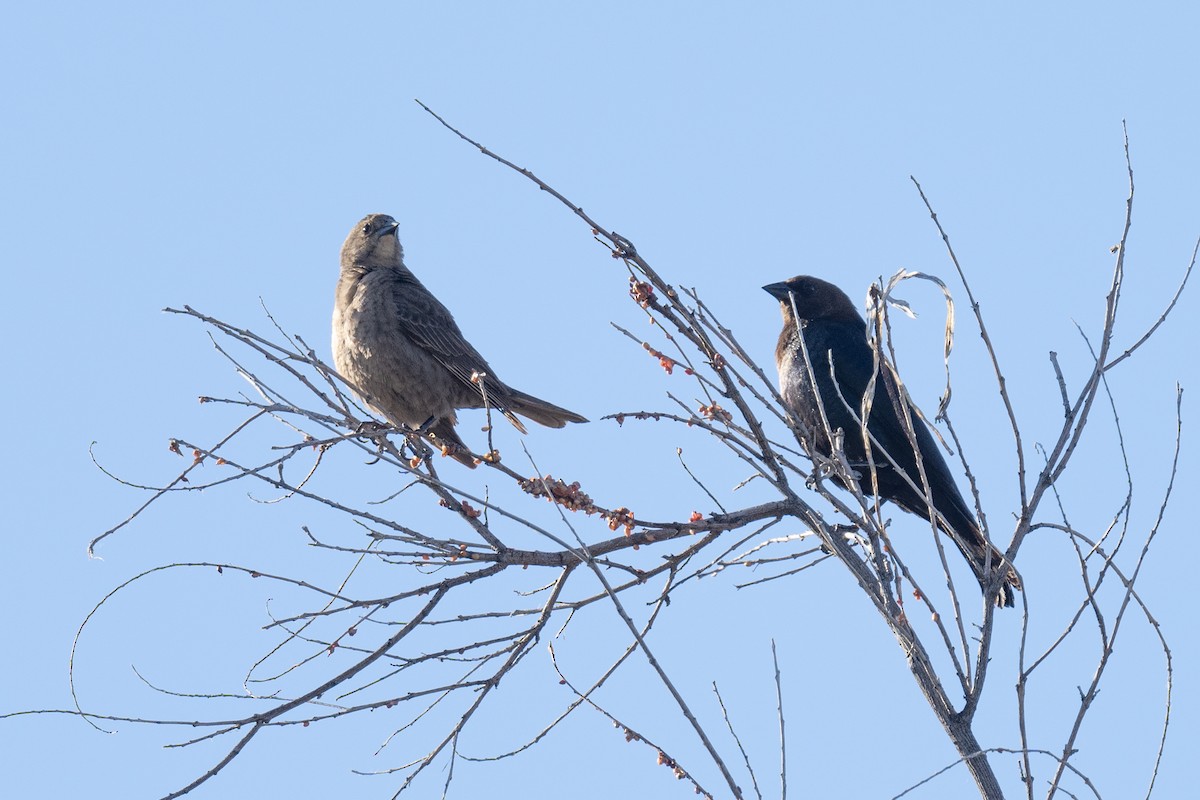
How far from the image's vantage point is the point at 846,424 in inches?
228

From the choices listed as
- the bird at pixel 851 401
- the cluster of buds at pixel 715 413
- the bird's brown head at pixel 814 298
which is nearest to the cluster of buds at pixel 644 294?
the cluster of buds at pixel 715 413

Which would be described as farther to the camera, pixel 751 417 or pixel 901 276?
pixel 751 417

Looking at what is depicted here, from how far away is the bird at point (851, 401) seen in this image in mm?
5438

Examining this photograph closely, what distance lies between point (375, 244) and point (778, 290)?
2.01m

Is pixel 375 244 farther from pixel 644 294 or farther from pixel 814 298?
pixel 644 294

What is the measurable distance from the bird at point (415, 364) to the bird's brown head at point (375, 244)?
439 mm

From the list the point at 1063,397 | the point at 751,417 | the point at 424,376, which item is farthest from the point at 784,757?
the point at 424,376

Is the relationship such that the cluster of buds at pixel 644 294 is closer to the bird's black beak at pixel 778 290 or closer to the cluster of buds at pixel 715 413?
the cluster of buds at pixel 715 413

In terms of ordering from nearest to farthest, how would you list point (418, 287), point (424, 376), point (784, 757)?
point (784, 757) < point (424, 376) < point (418, 287)

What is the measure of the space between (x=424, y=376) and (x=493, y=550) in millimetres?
2576

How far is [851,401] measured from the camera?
19.4ft

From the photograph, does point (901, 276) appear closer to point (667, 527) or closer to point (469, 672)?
point (667, 527)

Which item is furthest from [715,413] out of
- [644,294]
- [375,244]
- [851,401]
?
[375,244]

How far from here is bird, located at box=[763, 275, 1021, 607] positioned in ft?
17.8
